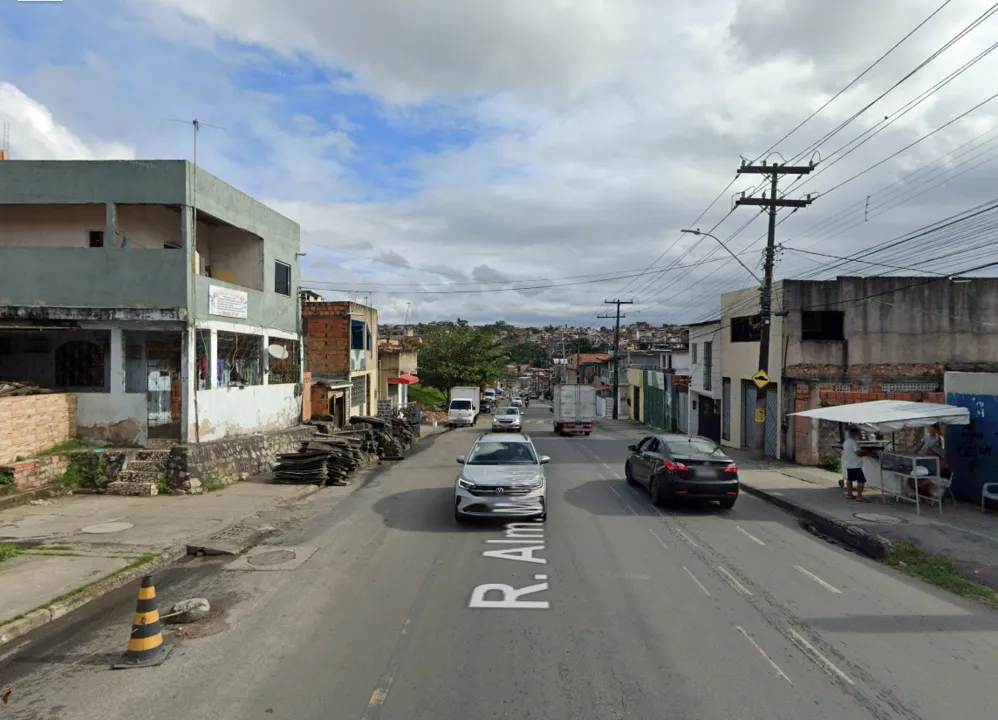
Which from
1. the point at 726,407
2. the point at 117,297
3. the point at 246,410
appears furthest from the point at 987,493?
the point at 117,297

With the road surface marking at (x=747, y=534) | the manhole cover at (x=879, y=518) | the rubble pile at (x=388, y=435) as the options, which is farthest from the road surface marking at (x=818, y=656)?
the rubble pile at (x=388, y=435)

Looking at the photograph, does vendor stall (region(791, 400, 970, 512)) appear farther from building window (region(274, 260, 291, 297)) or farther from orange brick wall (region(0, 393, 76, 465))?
orange brick wall (region(0, 393, 76, 465))

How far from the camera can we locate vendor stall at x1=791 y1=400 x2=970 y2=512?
41.1ft

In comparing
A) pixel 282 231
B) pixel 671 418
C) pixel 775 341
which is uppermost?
pixel 282 231

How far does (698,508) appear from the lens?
13.1 metres

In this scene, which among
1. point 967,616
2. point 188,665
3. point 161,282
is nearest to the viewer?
point 188,665

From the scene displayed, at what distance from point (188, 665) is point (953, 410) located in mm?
13858

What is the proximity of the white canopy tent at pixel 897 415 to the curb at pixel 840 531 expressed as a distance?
2104 millimetres

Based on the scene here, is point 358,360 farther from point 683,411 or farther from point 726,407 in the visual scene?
point 683,411

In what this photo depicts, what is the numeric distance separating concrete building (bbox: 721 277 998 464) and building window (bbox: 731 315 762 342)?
295 cm

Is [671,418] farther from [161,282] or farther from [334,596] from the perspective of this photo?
[334,596]

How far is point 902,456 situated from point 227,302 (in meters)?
16.6

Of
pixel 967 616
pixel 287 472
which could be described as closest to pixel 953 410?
pixel 967 616

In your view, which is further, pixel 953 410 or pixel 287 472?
pixel 287 472
